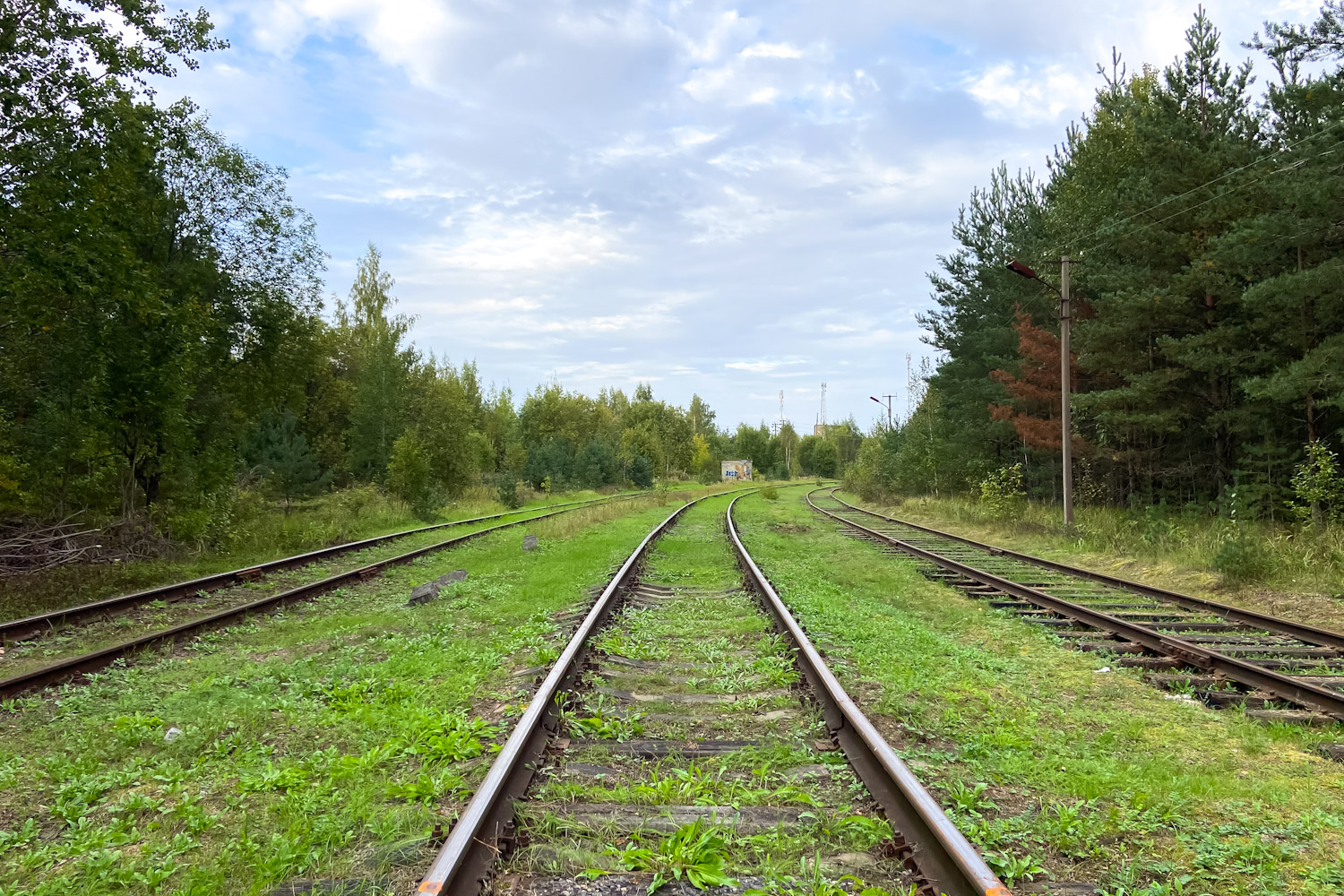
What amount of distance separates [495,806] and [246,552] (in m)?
13.5

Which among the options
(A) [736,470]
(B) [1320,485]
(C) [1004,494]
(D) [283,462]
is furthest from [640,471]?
(B) [1320,485]

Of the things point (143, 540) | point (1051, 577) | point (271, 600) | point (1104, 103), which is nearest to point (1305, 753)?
point (1051, 577)

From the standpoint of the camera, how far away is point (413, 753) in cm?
416

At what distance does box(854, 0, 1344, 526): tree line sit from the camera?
40.2ft

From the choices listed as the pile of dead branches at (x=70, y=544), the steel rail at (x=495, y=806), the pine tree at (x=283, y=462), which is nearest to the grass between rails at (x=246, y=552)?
the pile of dead branches at (x=70, y=544)

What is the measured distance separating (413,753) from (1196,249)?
17565 millimetres

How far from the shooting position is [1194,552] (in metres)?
11.9

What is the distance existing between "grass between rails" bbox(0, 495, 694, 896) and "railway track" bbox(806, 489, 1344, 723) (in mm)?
4961

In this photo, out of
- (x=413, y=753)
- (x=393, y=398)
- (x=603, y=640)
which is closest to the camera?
(x=413, y=753)

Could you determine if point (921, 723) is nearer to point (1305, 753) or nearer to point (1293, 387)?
point (1305, 753)

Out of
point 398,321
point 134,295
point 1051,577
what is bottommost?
point 1051,577

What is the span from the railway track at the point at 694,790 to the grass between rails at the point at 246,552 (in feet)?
24.8

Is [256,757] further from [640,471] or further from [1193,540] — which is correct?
[640,471]

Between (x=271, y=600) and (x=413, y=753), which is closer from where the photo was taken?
(x=413, y=753)
